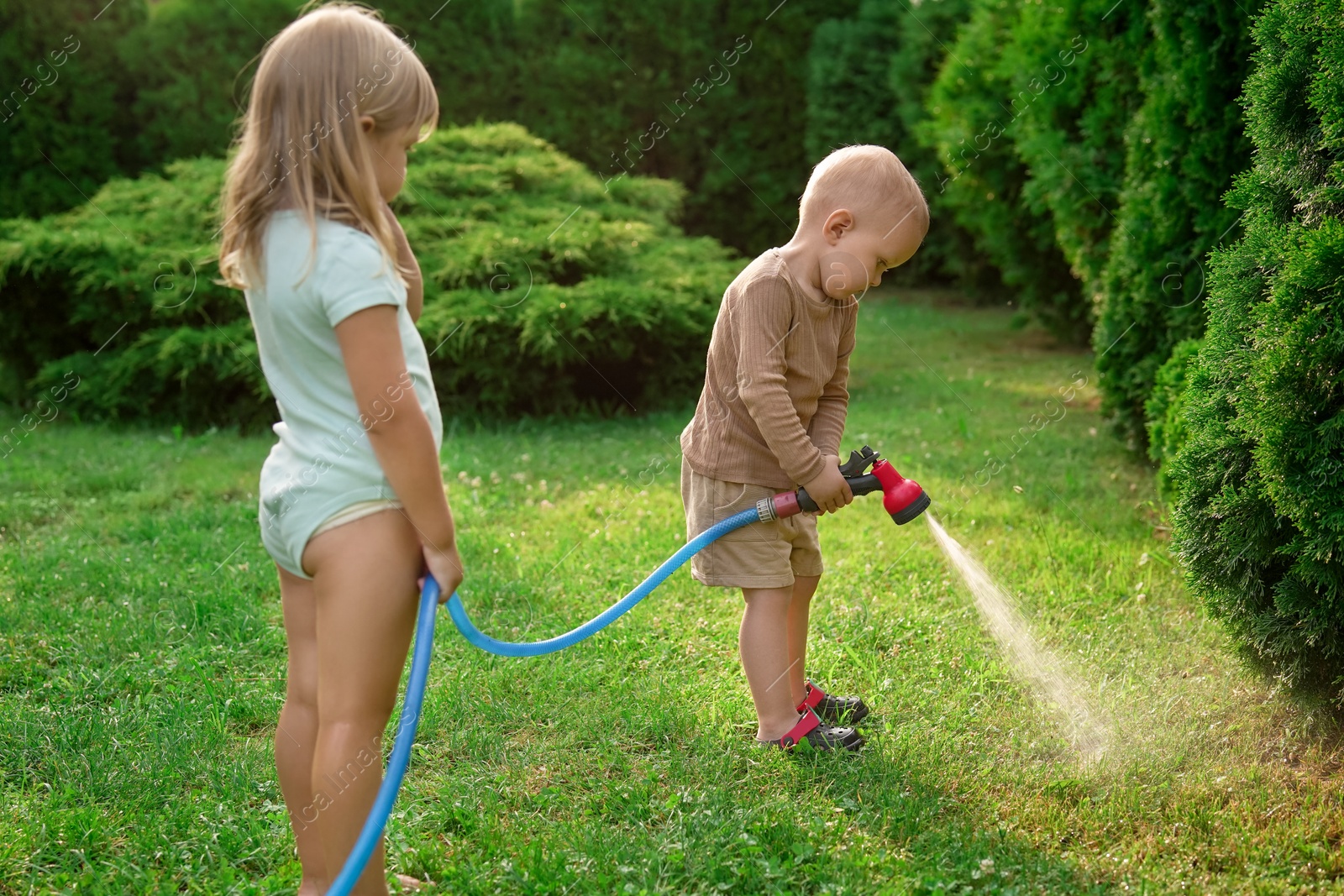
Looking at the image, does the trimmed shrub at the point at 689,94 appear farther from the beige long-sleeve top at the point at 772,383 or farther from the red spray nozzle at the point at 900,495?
the red spray nozzle at the point at 900,495

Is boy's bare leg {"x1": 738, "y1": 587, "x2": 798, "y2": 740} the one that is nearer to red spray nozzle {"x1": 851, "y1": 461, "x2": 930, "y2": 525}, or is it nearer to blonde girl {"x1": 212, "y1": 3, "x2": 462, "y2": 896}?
red spray nozzle {"x1": 851, "y1": 461, "x2": 930, "y2": 525}

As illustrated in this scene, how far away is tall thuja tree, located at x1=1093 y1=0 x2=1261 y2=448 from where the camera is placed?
14.7ft

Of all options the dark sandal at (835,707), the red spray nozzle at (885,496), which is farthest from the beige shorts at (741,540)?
the dark sandal at (835,707)

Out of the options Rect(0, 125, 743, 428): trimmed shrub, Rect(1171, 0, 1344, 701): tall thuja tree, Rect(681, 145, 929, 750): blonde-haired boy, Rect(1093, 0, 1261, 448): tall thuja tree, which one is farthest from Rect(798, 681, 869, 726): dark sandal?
Rect(0, 125, 743, 428): trimmed shrub

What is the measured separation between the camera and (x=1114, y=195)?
6297 millimetres

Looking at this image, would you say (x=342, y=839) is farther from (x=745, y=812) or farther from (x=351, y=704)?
(x=745, y=812)

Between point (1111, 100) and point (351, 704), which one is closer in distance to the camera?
point (351, 704)

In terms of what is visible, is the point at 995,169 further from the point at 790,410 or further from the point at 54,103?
the point at 54,103

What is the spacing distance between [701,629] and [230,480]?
2848 millimetres

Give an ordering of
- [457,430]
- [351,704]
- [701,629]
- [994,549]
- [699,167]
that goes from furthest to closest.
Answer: [699,167] → [457,430] → [994,549] → [701,629] → [351,704]

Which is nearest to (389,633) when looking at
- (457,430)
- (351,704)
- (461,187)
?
(351,704)

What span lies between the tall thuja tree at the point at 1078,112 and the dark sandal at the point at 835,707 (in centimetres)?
390

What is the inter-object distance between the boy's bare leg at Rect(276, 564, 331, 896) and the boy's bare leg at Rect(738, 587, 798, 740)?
1.17m

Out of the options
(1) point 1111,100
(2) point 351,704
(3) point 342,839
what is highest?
(1) point 1111,100
